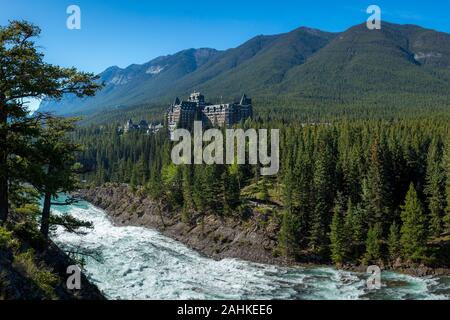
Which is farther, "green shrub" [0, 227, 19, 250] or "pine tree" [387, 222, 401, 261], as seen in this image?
"pine tree" [387, 222, 401, 261]

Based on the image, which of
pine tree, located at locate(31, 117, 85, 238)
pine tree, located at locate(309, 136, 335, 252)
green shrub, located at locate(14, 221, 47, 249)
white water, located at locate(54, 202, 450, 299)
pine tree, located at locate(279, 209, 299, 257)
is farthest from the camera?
pine tree, located at locate(309, 136, 335, 252)

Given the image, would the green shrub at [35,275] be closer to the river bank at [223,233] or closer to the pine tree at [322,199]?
the river bank at [223,233]

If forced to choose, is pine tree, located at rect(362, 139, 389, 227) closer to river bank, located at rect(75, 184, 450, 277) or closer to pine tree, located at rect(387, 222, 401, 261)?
pine tree, located at rect(387, 222, 401, 261)

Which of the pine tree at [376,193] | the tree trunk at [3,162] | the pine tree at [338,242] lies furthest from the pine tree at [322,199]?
the tree trunk at [3,162]

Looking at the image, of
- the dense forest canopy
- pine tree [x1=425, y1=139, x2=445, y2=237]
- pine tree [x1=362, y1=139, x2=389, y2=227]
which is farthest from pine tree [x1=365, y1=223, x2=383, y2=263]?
pine tree [x1=425, y1=139, x2=445, y2=237]

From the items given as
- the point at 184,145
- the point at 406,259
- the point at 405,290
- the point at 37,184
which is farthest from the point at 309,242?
the point at 184,145

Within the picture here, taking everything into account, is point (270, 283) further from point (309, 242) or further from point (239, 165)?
point (239, 165)
